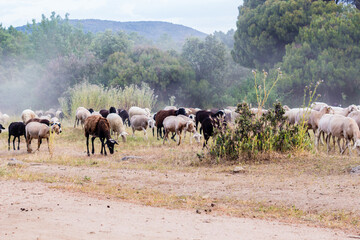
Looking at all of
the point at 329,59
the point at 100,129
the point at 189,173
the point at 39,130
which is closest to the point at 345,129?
the point at 189,173

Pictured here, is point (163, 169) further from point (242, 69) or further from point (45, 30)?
point (45, 30)

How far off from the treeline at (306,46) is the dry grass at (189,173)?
18.5 metres

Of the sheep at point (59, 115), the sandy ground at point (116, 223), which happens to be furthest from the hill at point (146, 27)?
the sandy ground at point (116, 223)

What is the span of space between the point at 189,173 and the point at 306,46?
26.8m

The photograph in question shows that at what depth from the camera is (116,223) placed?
21.6 ft

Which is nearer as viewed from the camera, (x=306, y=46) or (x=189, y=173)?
(x=189, y=173)

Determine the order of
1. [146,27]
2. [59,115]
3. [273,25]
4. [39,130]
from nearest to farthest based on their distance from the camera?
[39,130] → [59,115] → [273,25] → [146,27]

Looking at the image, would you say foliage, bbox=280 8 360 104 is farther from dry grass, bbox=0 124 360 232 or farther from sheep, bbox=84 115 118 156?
sheep, bbox=84 115 118 156

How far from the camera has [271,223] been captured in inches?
290

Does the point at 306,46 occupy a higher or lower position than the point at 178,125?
higher

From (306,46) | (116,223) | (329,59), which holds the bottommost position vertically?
(116,223)

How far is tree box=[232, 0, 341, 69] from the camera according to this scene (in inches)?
1591

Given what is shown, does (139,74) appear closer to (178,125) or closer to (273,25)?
(273,25)

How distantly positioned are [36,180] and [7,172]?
3.93 feet
